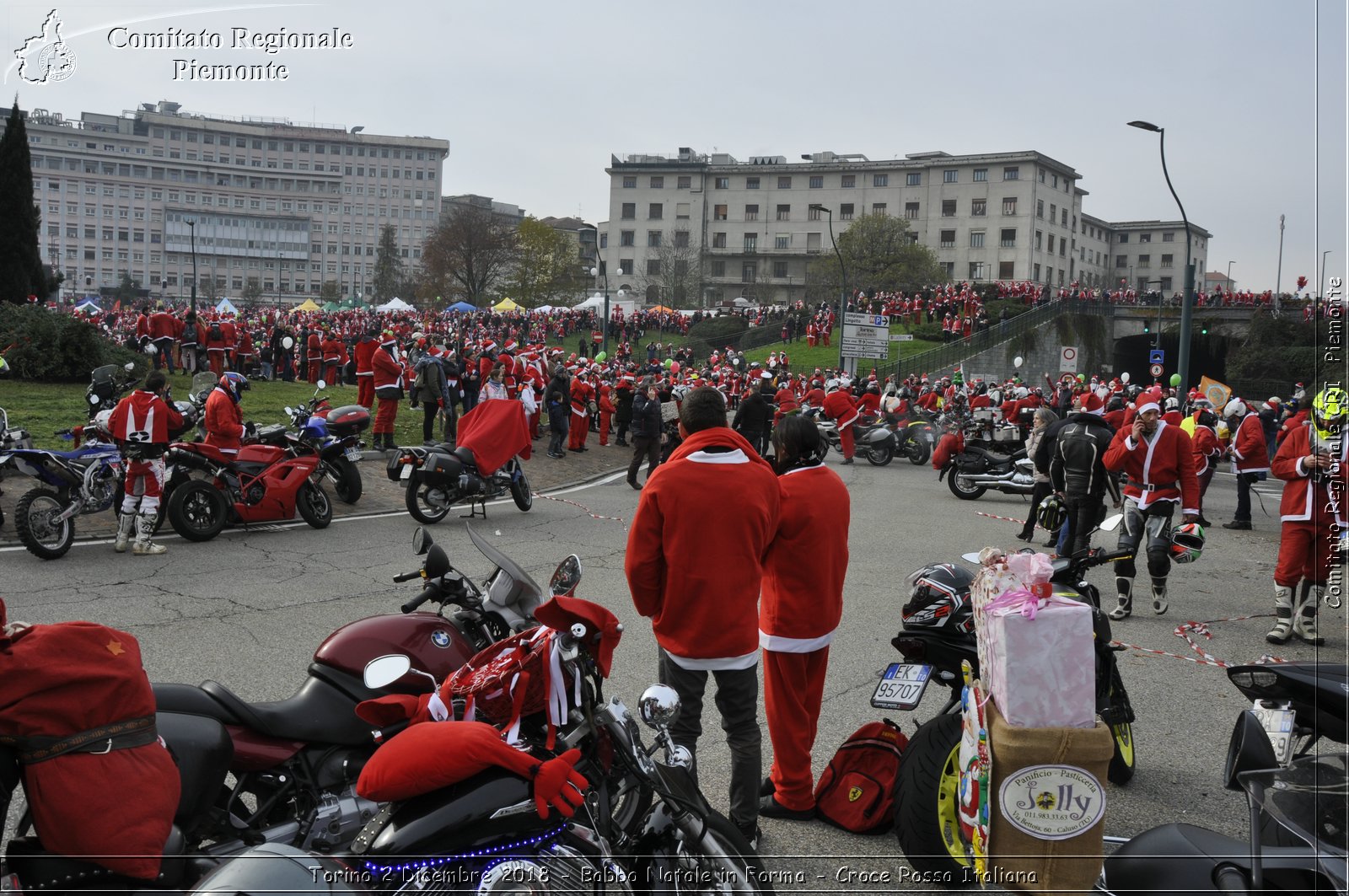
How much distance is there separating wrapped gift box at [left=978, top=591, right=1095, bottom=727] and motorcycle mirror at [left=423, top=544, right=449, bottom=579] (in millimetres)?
2248

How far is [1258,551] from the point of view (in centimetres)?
1321

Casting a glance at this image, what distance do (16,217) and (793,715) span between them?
26.8 m

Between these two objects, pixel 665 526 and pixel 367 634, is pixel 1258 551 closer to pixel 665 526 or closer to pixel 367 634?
pixel 665 526

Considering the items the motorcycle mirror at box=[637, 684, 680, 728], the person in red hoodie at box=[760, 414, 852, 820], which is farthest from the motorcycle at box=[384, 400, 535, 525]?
the motorcycle mirror at box=[637, 684, 680, 728]

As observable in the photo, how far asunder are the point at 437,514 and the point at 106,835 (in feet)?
31.5

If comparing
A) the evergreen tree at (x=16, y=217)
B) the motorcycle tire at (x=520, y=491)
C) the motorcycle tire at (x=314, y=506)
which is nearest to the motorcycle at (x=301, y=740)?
the motorcycle tire at (x=314, y=506)

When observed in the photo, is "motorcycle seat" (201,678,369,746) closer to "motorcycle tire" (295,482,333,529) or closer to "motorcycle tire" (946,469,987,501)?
"motorcycle tire" (295,482,333,529)

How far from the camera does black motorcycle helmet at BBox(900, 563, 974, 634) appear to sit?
4320mm

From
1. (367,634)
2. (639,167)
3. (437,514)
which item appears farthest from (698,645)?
(639,167)

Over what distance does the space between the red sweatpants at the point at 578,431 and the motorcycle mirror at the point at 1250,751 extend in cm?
1898

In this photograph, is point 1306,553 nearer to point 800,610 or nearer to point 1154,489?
point 1154,489

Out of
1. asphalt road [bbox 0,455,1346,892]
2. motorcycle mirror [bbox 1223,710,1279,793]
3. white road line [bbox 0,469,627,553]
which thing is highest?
motorcycle mirror [bbox 1223,710,1279,793]

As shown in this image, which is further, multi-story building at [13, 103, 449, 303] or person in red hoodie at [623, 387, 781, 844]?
multi-story building at [13, 103, 449, 303]

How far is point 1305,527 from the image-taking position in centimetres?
795
